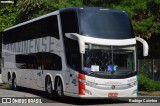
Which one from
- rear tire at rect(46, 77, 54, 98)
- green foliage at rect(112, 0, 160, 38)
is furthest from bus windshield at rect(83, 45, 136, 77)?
green foliage at rect(112, 0, 160, 38)

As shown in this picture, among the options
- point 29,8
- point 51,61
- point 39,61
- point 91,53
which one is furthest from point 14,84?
point 29,8

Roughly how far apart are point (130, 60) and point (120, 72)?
75 cm

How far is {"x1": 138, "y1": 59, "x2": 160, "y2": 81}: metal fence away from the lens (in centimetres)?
2923

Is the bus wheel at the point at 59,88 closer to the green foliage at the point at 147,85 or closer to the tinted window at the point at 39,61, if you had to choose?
the tinted window at the point at 39,61

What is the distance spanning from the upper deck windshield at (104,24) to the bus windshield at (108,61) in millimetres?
542

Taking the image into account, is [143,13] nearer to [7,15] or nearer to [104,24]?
[104,24]

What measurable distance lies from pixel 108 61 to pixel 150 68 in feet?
38.7

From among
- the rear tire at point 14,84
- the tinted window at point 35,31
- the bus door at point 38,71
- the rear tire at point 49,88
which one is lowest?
the rear tire at point 14,84

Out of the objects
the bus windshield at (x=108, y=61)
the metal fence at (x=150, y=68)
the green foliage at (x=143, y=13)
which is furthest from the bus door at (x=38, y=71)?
the metal fence at (x=150, y=68)

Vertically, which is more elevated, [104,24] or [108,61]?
[104,24]

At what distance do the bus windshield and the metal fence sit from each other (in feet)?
35.8

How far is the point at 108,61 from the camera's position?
18062 millimetres

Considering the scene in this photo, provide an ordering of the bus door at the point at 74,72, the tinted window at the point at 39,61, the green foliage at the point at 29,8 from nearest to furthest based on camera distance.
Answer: the bus door at the point at 74,72
the tinted window at the point at 39,61
the green foliage at the point at 29,8

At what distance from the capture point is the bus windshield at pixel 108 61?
1781 centimetres
